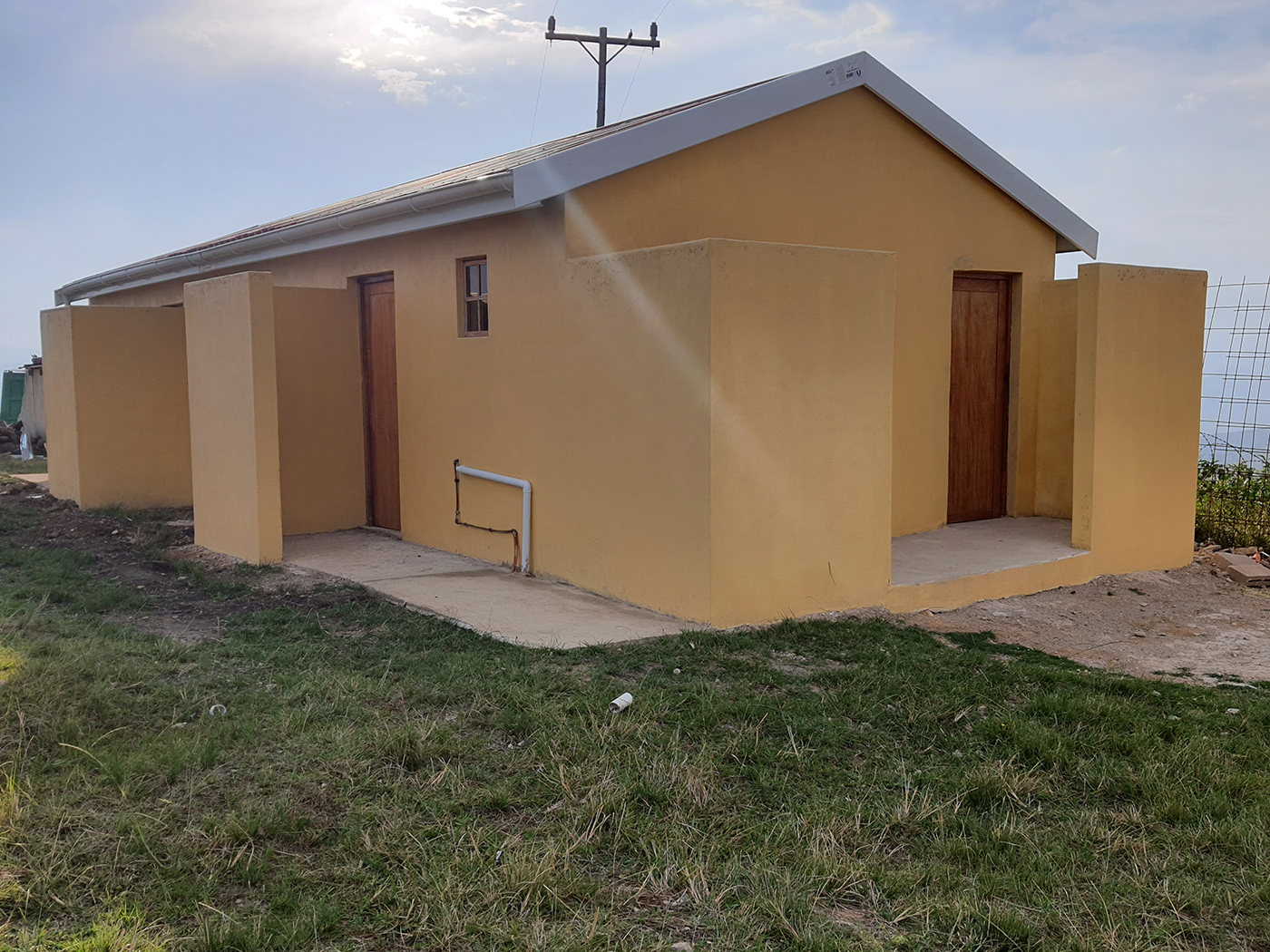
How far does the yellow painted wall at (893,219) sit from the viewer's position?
306 inches

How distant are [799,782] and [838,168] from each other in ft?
19.3

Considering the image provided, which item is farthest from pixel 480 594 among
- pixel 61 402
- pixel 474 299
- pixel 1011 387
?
pixel 61 402

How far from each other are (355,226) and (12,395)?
21672 mm

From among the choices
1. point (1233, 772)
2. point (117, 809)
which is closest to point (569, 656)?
point (117, 809)

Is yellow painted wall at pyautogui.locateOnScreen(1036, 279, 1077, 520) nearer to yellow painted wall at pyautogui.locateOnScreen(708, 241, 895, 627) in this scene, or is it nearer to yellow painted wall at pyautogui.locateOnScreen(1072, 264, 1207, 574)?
yellow painted wall at pyautogui.locateOnScreen(1072, 264, 1207, 574)

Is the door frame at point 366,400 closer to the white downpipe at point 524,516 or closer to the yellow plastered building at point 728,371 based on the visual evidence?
the yellow plastered building at point 728,371

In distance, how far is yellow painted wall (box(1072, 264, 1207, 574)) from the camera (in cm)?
876

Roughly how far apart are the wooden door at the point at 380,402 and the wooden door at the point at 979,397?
210 inches

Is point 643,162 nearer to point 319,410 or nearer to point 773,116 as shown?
point 773,116

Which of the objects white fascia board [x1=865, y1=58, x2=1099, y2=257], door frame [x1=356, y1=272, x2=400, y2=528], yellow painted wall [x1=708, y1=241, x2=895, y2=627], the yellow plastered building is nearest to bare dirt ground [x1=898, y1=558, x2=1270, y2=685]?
the yellow plastered building

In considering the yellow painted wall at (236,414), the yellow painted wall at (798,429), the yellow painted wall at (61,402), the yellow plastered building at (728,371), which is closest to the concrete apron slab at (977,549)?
the yellow plastered building at (728,371)

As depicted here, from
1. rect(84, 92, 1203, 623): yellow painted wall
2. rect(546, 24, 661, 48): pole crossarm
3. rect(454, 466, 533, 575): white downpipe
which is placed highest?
rect(546, 24, 661, 48): pole crossarm

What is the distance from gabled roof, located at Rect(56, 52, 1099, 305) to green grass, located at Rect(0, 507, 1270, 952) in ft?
11.1

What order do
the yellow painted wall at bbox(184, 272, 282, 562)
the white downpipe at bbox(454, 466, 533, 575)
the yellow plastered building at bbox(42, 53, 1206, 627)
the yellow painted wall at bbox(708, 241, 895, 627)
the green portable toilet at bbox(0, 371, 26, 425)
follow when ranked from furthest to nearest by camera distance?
the green portable toilet at bbox(0, 371, 26, 425) → the yellow painted wall at bbox(184, 272, 282, 562) → the white downpipe at bbox(454, 466, 533, 575) → the yellow plastered building at bbox(42, 53, 1206, 627) → the yellow painted wall at bbox(708, 241, 895, 627)
